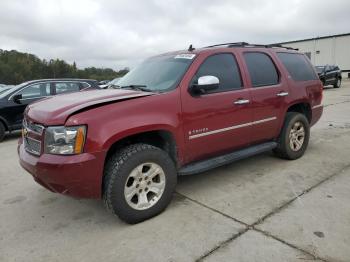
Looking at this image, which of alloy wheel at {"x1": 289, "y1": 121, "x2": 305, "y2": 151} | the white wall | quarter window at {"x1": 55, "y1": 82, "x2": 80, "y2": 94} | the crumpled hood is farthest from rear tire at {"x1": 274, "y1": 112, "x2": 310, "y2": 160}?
A: the white wall

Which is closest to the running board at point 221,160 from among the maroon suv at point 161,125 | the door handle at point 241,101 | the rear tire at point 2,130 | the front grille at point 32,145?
the maroon suv at point 161,125

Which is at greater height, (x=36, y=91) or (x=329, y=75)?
(x=329, y=75)

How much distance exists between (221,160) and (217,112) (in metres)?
0.63

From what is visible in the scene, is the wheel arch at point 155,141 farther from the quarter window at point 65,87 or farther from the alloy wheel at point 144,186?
the quarter window at point 65,87

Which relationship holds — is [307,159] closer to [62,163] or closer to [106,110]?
[106,110]

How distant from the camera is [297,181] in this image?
179 inches

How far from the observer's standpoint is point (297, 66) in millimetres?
5652

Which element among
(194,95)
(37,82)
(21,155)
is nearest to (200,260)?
(194,95)

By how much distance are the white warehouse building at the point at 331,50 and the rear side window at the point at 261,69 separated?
38.4 m

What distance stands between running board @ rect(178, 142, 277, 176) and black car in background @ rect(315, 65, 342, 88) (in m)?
18.9

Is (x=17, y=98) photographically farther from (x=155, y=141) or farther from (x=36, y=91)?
(x=155, y=141)

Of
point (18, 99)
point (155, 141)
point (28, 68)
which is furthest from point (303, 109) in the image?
point (28, 68)

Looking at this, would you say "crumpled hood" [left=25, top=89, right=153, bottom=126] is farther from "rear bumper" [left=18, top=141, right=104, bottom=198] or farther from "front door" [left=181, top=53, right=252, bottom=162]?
"front door" [left=181, top=53, right=252, bottom=162]

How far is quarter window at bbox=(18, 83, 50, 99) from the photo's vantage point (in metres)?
8.97
